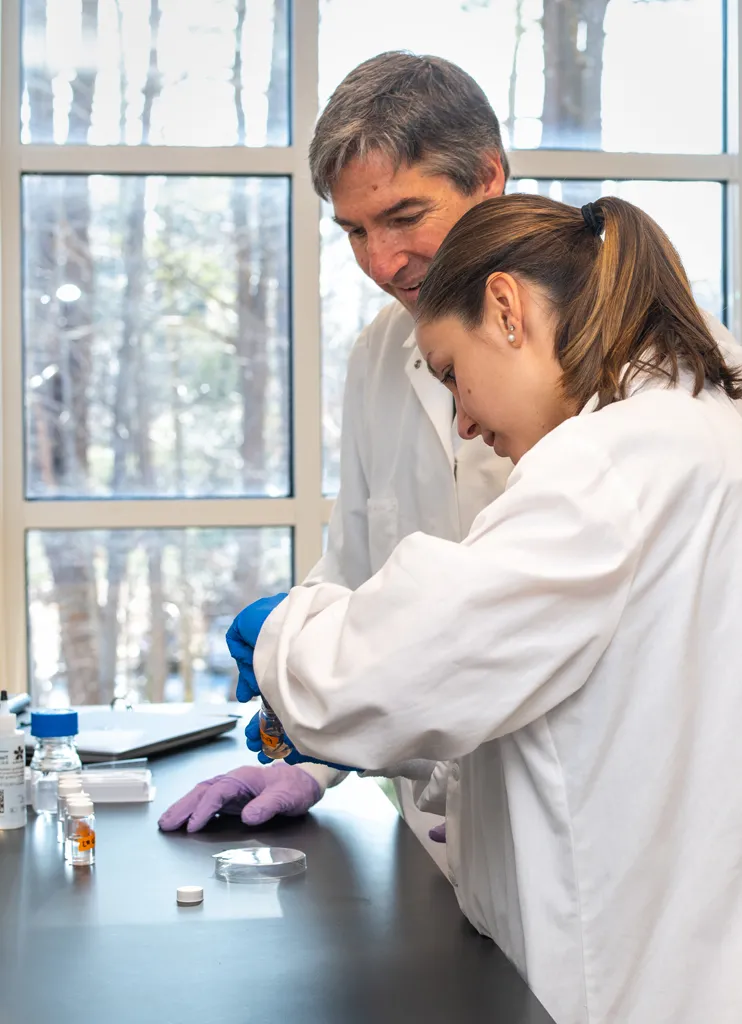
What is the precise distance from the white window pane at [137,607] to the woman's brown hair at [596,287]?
2.38 m

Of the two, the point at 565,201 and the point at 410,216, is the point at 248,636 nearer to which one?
the point at 410,216

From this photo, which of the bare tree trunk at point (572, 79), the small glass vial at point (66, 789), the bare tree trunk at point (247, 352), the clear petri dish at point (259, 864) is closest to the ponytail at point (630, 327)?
the clear petri dish at point (259, 864)

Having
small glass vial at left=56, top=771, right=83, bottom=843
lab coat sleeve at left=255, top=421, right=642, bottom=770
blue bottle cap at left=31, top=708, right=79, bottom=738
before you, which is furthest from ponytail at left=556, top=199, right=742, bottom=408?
blue bottle cap at left=31, top=708, right=79, bottom=738

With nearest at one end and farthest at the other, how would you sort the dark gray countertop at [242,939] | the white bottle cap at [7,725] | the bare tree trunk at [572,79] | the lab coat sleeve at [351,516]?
the dark gray countertop at [242,939]
the white bottle cap at [7,725]
the lab coat sleeve at [351,516]
the bare tree trunk at [572,79]

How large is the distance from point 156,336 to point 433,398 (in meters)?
1.88

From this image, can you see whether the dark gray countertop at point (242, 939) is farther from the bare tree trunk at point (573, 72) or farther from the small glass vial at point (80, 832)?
the bare tree trunk at point (573, 72)

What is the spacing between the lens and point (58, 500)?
10.9 feet

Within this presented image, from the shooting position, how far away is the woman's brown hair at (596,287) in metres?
1.04

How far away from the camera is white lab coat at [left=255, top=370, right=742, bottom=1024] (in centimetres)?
90

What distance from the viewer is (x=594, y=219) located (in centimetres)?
110

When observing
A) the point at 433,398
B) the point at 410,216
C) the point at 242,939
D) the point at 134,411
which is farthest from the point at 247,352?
the point at 242,939

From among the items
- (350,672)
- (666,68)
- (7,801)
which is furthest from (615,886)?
(666,68)

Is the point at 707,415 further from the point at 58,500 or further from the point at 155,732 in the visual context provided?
the point at 58,500

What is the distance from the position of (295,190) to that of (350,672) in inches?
106
